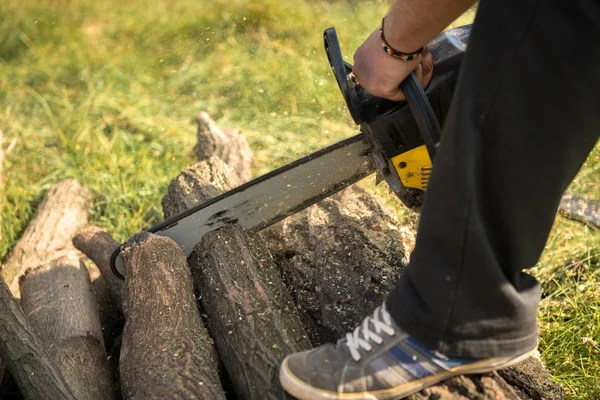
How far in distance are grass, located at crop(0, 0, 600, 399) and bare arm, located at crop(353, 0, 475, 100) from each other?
1.20m

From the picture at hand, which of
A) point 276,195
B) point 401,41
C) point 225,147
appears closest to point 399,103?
point 401,41

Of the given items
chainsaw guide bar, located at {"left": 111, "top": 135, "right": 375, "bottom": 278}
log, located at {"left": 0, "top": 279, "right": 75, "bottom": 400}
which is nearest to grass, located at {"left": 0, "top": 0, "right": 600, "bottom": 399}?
chainsaw guide bar, located at {"left": 111, "top": 135, "right": 375, "bottom": 278}

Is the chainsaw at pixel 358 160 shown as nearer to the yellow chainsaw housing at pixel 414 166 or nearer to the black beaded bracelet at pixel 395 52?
the yellow chainsaw housing at pixel 414 166

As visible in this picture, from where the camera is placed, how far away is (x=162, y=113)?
17.7ft

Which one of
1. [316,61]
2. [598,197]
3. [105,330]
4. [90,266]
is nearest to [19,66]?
[316,61]

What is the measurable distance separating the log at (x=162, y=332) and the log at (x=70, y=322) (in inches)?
11.4

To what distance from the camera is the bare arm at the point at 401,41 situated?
177cm

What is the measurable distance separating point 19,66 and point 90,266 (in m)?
3.43

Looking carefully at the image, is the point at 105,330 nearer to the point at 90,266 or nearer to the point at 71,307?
the point at 71,307

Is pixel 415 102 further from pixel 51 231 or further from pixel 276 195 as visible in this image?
pixel 51 231

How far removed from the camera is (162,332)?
2.24 m

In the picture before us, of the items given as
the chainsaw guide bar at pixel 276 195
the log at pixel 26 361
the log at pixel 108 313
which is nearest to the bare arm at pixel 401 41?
the chainsaw guide bar at pixel 276 195

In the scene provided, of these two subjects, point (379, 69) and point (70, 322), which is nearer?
point (379, 69)

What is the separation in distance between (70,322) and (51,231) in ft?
3.50
